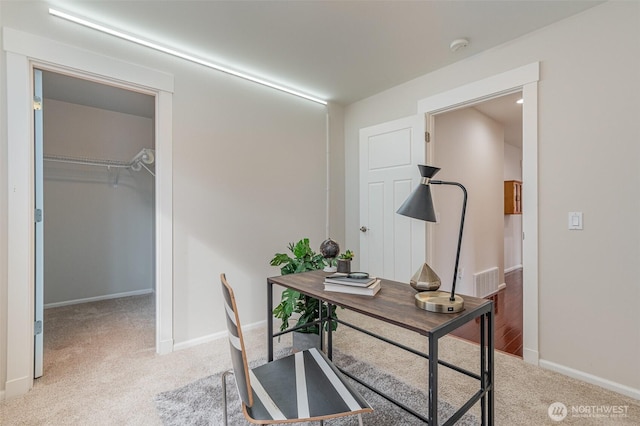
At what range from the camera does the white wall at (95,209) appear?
356 centimetres

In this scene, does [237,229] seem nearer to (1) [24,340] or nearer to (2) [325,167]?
(2) [325,167]

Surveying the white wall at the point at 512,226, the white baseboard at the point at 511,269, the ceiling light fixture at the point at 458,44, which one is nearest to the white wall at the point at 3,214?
the ceiling light fixture at the point at 458,44

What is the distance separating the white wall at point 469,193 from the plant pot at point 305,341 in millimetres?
1496

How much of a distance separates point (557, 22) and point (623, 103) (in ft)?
2.41

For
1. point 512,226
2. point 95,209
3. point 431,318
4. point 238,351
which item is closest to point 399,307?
point 431,318

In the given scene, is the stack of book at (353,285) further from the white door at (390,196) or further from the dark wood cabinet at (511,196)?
the dark wood cabinet at (511,196)

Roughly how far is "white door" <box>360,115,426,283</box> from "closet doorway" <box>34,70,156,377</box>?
8.03 feet

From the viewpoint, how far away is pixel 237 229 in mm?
2865

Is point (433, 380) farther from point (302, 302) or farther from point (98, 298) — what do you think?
point (98, 298)

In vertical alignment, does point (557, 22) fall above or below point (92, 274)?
above

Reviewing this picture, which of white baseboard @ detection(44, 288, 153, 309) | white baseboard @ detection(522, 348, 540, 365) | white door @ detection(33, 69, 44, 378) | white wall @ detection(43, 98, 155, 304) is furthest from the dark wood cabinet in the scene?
white door @ detection(33, 69, 44, 378)

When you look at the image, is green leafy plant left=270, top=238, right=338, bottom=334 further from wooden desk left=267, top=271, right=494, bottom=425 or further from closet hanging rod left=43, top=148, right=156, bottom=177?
closet hanging rod left=43, top=148, right=156, bottom=177

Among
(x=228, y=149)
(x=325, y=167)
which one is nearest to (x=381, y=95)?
(x=325, y=167)

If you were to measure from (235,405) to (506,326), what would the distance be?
268 centimetres
